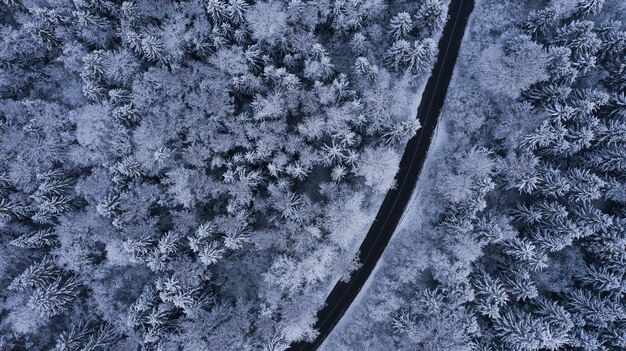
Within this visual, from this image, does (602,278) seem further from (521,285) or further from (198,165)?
(198,165)

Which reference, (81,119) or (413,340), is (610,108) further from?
(81,119)

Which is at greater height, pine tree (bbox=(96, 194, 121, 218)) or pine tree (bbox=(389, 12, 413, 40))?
pine tree (bbox=(389, 12, 413, 40))

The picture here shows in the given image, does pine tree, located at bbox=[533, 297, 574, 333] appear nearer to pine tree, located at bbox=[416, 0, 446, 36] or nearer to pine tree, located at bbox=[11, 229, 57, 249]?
pine tree, located at bbox=[416, 0, 446, 36]

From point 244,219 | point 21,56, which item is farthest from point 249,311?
point 21,56

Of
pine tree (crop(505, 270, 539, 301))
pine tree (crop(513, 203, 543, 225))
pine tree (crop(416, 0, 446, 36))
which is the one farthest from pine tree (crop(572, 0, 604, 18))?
pine tree (crop(505, 270, 539, 301))

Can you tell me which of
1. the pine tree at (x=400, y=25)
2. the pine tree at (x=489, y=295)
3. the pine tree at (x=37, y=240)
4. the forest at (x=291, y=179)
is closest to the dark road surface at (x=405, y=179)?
the forest at (x=291, y=179)

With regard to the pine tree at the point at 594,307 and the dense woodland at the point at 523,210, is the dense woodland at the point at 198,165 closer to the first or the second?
the dense woodland at the point at 523,210
